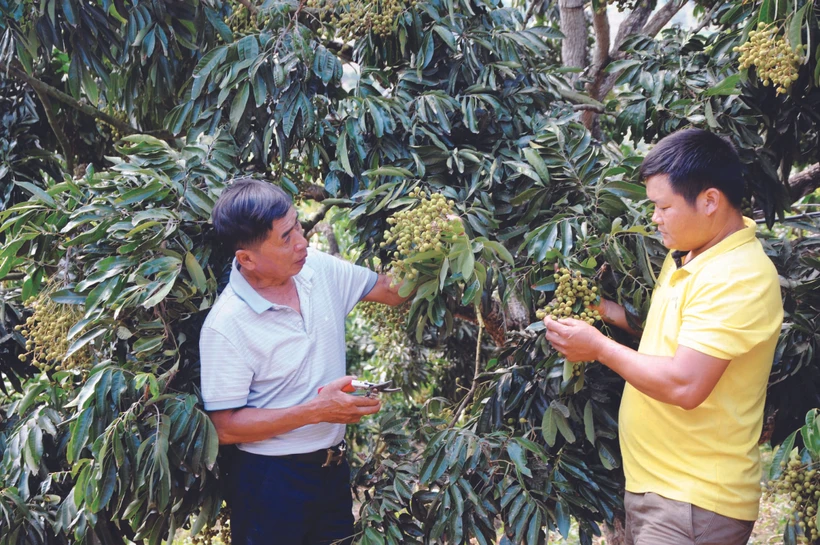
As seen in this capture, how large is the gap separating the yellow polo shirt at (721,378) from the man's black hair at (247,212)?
85 centimetres

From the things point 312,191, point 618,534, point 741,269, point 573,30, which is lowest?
point 618,534

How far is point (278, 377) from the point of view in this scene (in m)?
1.77

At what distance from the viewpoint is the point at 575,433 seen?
1.85 m

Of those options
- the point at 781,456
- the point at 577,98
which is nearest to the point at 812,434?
the point at 781,456

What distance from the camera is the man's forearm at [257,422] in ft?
5.61

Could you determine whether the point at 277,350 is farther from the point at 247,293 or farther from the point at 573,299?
the point at 573,299

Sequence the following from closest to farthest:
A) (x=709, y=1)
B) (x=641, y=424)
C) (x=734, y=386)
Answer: (x=734, y=386)
(x=641, y=424)
(x=709, y=1)

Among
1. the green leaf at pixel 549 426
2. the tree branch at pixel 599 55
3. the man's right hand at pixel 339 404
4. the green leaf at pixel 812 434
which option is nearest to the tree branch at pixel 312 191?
the tree branch at pixel 599 55

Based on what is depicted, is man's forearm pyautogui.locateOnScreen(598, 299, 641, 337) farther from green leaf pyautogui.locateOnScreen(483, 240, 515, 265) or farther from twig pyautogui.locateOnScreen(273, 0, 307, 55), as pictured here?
twig pyautogui.locateOnScreen(273, 0, 307, 55)

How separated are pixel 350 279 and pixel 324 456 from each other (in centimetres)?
44

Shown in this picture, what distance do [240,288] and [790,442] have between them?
4.06 ft

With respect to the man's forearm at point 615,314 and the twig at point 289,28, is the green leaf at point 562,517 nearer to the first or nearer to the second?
the man's forearm at point 615,314

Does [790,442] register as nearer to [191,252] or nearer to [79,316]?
[191,252]

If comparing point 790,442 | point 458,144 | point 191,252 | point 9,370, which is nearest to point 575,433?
point 790,442
